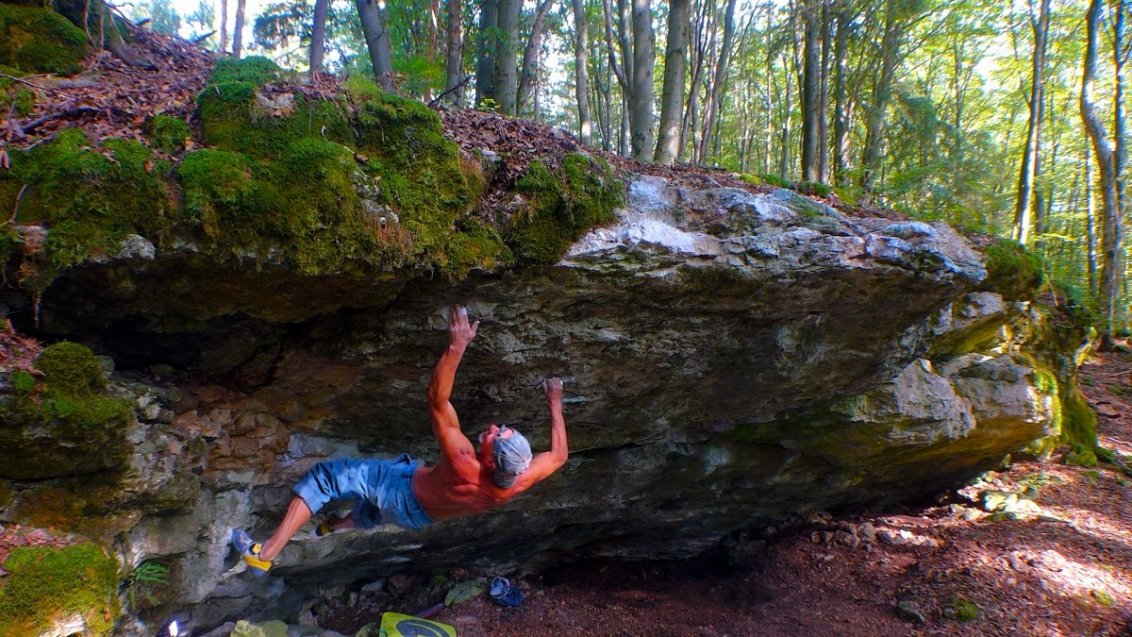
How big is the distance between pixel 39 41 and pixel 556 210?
142 inches

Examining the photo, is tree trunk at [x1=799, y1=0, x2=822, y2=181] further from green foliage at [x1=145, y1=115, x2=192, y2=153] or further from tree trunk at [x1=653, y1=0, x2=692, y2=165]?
green foliage at [x1=145, y1=115, x2=192, y2=153]

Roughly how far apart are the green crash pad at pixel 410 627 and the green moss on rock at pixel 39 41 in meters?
5.62

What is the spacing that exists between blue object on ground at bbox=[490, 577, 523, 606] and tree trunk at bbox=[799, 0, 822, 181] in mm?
8013

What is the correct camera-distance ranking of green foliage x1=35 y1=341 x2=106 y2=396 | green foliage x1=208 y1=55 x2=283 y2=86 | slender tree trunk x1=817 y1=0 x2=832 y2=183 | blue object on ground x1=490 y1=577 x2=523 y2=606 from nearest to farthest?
green foliage x1=35 y1=341 x2=106 y2=396 → green foliage x1=208 y1=55 x2=283 y2=86 → blue object on ground x1=490 y1=577 x2=523 y2=606 → slender tree trunk x1=817 y1=0 x2=832 y2=183

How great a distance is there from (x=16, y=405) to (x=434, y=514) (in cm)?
266

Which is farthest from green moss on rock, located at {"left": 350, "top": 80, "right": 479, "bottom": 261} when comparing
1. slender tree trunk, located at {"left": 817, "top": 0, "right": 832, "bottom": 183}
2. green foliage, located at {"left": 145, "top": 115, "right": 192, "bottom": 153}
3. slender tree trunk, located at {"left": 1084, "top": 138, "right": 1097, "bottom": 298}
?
slender tree trunk, located at {"left": 1084, "top": 138, "right": 1097, "bottom": 298}

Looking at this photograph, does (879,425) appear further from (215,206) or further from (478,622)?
(215,206)

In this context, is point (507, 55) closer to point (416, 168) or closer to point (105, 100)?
point (416, 168)

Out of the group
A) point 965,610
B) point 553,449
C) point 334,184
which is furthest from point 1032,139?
point 334,184

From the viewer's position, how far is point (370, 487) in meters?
4.72

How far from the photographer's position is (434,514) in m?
4.68

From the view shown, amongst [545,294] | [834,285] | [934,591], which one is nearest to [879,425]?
[934,591]

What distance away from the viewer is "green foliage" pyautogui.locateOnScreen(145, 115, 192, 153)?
338 cm

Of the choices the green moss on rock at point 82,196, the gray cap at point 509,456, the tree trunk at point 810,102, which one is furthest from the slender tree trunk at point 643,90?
the green moss on rock at point 82,196
